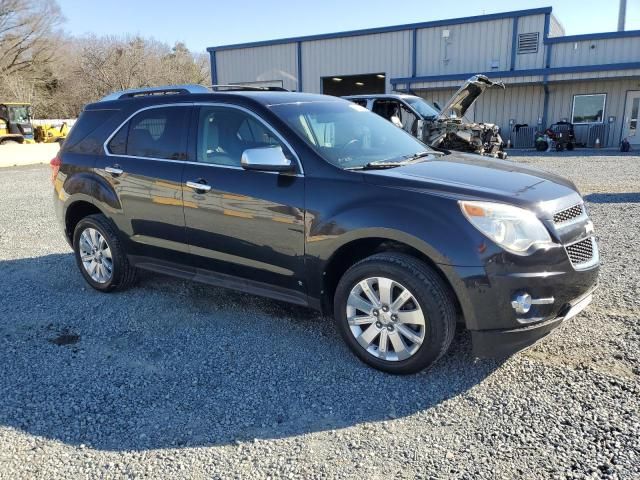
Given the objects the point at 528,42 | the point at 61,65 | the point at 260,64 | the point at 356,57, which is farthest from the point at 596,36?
the point at 61,65

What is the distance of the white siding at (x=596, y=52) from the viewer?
72.3 ft

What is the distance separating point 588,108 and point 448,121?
15217 mm

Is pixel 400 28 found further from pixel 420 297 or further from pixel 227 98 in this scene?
pixel 420 297

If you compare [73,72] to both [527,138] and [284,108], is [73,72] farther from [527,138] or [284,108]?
[284,108]

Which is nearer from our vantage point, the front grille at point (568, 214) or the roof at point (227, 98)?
the front grille at point (568, 214)

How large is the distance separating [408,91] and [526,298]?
963 inches

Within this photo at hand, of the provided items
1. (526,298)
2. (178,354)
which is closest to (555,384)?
(526,298)

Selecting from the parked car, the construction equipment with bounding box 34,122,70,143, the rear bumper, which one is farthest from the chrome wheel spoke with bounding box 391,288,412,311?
the construction equipment with bounding box 34,122,70,143

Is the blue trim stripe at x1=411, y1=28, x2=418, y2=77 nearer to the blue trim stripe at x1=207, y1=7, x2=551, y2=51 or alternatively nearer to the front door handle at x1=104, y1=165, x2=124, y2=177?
the blue trim stripe at x1=207, y1=7, x2=551, y2=51

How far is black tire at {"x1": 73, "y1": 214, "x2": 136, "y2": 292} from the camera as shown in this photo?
5.02 meters

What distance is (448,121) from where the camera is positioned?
38.5 ft

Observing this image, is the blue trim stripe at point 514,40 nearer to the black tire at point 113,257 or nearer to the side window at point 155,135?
the side window at point 155,135

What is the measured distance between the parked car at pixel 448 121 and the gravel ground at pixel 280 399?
23.8 feet

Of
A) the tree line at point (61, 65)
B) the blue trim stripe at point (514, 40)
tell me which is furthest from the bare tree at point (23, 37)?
the blue trim stripe at point (514, 40)
